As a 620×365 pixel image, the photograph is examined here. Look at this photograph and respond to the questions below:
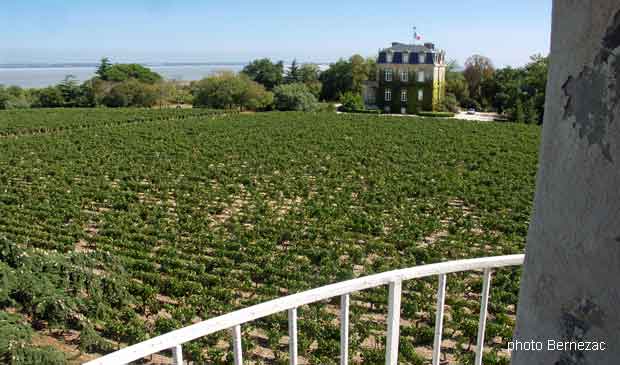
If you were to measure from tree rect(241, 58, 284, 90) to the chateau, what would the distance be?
2021 centimetres

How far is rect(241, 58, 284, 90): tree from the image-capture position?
68412 millimetres

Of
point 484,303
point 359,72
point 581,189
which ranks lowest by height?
point 484,303

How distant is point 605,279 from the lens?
105 cm

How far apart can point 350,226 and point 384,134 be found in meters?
16.6

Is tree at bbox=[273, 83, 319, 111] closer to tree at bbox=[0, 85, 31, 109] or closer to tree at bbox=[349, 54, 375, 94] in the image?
tree at bbox=[349, 54, 375, 94]

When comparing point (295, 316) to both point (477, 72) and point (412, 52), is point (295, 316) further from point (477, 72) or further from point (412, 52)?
point (477, 72)

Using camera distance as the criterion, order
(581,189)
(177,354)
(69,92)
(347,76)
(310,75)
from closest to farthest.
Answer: (581,189)
(177,354)
(69,92)
(347,76)
(310,75)

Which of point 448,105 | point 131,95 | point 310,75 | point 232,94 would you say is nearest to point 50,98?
point 131,95

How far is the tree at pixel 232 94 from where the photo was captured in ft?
160

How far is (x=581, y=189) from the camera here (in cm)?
106

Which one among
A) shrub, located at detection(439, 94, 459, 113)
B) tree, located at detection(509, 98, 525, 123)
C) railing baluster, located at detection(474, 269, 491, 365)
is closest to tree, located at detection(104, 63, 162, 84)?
shrub, located at detection(439, 94, 459, 113)

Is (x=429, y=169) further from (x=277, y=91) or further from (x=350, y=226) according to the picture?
(x=277, y=91)

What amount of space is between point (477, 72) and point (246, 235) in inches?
2139

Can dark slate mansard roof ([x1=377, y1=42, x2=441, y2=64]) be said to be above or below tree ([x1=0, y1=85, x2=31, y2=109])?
above
